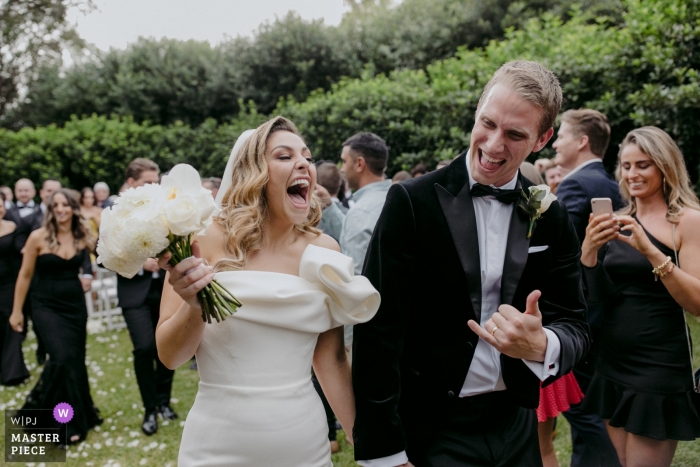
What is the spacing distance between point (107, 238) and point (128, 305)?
4.54 meters

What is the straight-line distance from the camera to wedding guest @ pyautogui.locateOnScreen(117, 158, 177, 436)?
19.9 ft

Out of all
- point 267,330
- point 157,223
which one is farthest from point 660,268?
point 157,223

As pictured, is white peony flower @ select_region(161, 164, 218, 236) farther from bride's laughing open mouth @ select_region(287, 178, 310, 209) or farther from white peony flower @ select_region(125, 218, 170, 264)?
bride's laughing open mouth @ select_region(287, 178, 310, 209)

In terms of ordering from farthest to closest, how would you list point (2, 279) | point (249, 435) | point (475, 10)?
1. point (475, 10)
2. point (2, 279)
3. point (249, 435)

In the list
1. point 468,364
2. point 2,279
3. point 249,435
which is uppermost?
point 468,364

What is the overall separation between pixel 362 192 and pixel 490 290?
3.28m

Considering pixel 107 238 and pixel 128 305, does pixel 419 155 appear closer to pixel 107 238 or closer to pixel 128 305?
pixel 128 305

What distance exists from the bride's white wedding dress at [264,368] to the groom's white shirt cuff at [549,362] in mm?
744

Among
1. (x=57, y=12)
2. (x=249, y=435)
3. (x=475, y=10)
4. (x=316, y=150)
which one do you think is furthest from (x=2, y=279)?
(x=57, y=12)

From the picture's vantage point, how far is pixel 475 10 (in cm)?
1661

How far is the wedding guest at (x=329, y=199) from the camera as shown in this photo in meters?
5.45

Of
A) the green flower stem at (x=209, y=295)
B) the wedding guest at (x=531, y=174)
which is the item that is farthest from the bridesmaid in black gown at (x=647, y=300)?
the green flower stem at (x=209, y=295)

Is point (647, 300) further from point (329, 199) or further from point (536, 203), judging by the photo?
point (329, 199)

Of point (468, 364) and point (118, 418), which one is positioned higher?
point (468, 364)
